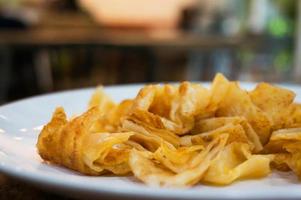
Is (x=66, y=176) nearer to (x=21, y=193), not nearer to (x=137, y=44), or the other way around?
(x=21, y=193)

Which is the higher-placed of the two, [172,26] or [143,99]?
[143,99]

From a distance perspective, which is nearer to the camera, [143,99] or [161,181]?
[161,181]

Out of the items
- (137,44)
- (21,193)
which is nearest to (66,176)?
(21,193)

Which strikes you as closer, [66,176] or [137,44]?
[66,176]

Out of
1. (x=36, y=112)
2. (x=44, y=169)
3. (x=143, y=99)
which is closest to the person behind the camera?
(x=44, y=169)

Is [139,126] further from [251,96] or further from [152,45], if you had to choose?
[152,45]

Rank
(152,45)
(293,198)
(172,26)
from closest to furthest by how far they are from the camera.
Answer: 1. (293,198)
2. (152,45)
3. (172,26)

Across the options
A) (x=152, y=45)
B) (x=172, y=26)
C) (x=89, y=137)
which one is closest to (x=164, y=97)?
(x=89, y=137)
